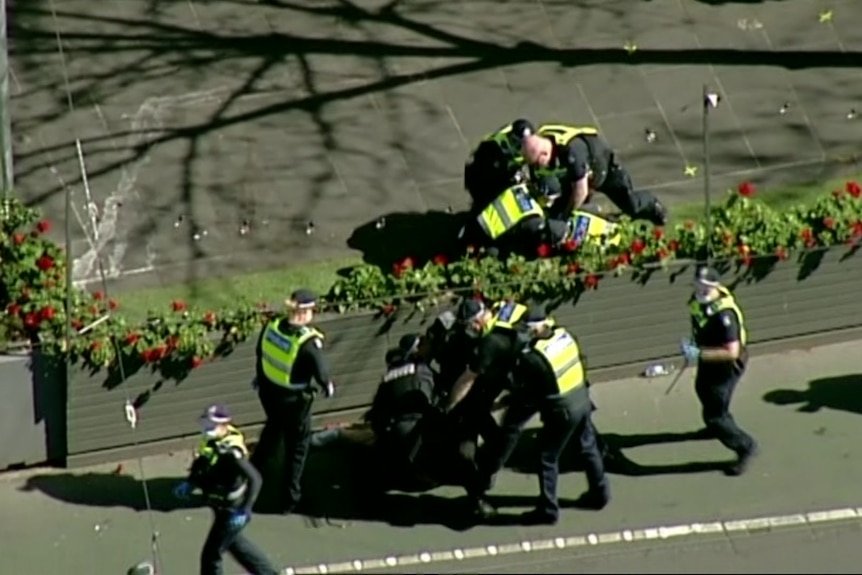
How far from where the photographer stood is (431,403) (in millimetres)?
16172

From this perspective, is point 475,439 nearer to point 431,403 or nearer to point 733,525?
point 431,403

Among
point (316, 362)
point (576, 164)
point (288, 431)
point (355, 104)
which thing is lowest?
point (288, 431)

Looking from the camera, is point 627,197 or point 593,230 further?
point 627,197

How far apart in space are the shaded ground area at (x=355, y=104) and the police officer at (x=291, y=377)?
2281 millimetres

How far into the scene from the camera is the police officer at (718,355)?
52.5ft

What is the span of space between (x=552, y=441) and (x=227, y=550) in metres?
2.18

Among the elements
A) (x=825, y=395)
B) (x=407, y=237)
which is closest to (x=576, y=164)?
(x=407, y=237)

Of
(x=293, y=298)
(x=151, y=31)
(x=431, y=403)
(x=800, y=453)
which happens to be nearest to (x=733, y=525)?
(x=800, y=453)

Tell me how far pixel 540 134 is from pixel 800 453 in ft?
9.37

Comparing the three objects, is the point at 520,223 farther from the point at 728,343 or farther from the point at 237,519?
the point at 237,519

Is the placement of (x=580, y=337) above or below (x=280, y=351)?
below

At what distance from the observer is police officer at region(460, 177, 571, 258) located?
17.3 meters

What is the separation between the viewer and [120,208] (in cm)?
1870

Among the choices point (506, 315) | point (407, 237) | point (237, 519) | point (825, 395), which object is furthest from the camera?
point (407, 237)
